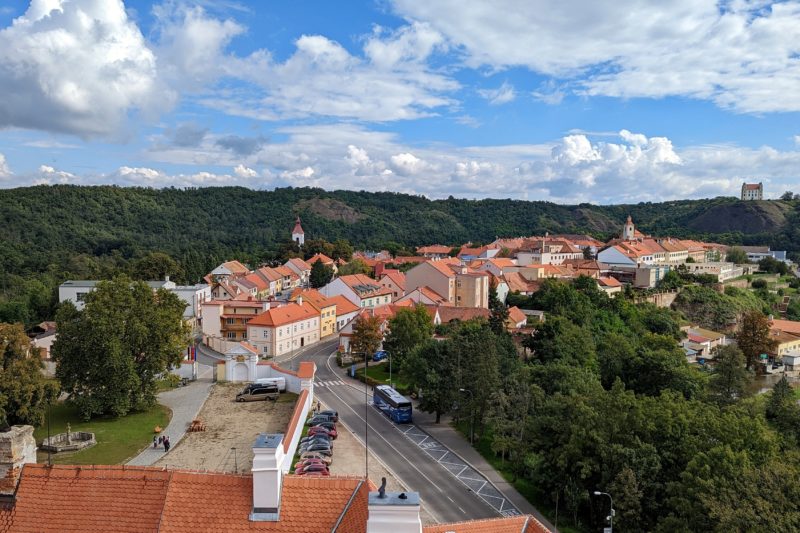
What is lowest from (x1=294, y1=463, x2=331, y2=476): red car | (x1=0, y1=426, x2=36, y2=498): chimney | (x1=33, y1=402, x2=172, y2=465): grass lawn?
(x1=33, y1=402, x2=172, y2=465): grass lawn

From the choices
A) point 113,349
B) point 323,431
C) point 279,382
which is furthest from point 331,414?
point 113,349

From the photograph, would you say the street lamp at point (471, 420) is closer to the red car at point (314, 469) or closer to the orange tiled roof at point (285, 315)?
the red car at point (314, 469)

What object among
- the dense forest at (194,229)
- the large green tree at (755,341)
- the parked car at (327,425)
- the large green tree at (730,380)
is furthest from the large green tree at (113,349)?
the large green tree at (755,341)

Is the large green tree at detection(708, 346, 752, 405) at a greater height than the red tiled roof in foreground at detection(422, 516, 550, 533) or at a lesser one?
lesser

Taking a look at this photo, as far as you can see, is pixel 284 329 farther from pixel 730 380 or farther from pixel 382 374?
pixel 730 380

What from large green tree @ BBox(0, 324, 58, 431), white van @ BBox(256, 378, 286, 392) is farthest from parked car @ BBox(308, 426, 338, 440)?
large green tree @ BBox(0, 324, 58, 431)

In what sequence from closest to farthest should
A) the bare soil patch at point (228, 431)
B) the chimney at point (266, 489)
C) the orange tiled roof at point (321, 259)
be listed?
the chimney at point (266, 489), the bare soil patch at point (228, 431), the orange tiled roof at point (321, 259)

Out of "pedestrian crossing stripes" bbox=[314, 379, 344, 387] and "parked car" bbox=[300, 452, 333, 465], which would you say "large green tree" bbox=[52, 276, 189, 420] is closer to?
"pedestrian crossing stripes" bbox=[314, 379, 344, 387]
